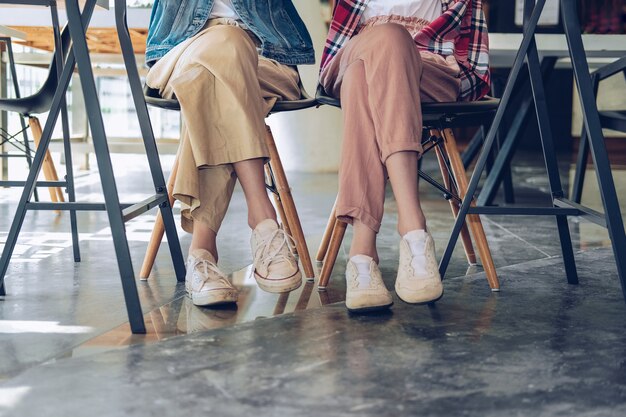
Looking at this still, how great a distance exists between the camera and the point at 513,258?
Answer: 7.75ft

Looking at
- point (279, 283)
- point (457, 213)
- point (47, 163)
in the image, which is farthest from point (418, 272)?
point (47, 163)

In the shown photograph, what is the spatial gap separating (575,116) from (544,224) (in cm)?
507

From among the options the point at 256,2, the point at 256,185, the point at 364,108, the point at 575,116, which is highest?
the point at 256,2

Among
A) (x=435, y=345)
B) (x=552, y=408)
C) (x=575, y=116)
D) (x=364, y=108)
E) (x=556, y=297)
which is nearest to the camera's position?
(x=552, y=408)

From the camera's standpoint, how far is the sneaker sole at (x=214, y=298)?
66.0 inches

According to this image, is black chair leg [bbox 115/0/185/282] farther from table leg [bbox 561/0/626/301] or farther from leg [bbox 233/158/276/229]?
table leg [bbox 561/0/626/301]

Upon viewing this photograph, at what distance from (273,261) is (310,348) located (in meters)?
0.31

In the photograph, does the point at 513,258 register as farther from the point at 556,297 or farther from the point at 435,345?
the point at 435,345

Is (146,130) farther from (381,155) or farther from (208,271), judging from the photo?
(381,155)

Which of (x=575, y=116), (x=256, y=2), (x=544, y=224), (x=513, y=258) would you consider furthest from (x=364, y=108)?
(x=575, y=116)

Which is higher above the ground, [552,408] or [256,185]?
[256,185]

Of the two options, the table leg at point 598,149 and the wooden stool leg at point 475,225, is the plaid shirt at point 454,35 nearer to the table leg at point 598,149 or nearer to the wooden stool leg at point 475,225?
the wooden stool leg at point 475,225

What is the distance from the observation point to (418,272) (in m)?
1.55

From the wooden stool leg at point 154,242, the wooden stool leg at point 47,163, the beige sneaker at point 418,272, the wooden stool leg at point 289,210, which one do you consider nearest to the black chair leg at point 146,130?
the wooden stool leg at point 154,242
